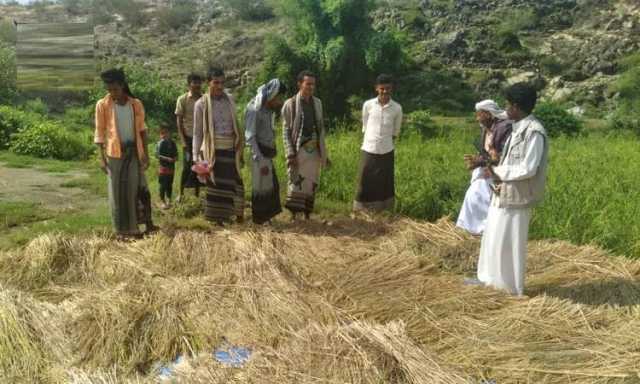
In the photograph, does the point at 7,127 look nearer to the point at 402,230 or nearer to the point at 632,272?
the point at 402,230

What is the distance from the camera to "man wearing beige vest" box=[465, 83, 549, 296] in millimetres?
3541

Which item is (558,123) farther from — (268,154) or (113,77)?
(113,77)

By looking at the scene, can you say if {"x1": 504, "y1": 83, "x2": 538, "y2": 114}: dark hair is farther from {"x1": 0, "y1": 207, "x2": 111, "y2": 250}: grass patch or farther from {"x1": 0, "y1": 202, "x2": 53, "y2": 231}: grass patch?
{"x1": 0, "y1": 202, "x2": 53, "y2": 231}: grass patch

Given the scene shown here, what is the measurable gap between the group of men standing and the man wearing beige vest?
0.04 ft

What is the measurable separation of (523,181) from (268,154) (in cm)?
242

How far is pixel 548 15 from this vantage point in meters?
28.3

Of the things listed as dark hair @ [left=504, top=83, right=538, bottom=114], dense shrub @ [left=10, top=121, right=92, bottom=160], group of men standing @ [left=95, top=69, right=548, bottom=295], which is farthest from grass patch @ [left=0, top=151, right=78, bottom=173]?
dark hair @ [left=504, top=83, right=538, bottom=114]

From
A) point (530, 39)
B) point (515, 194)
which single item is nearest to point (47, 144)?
point (515, 194)

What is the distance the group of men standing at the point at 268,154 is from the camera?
14.0ft

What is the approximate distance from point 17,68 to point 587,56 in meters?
19.7

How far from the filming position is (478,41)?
24.0 metres

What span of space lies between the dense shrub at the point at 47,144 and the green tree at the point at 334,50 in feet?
23.1

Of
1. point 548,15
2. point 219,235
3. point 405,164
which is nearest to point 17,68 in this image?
point 405,164

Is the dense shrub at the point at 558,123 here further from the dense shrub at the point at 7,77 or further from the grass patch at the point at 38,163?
the dense shrub at the point at 7,77
